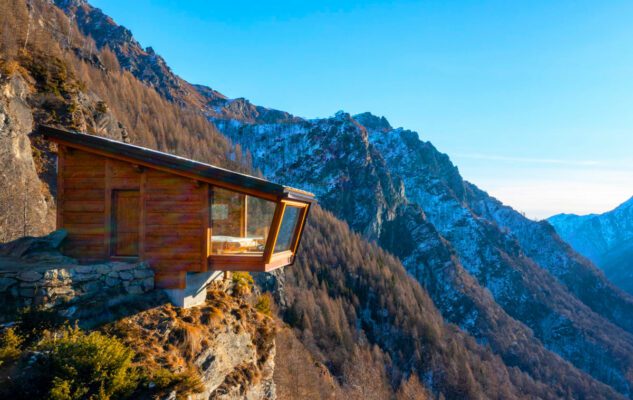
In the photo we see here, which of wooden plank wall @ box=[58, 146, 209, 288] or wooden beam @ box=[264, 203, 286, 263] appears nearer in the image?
wooden plank wall @ box=[58, 146, 209, 288]

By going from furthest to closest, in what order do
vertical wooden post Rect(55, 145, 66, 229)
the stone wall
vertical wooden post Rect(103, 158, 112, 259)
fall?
1. vertical wooden post Rect(55, 145, 66, 229)
2. vertical wooden post Rect(103, 158, 112, 259)
3. the stone wall

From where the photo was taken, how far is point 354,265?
130625 mm

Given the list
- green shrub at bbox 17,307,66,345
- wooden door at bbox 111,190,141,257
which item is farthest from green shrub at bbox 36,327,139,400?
wooden door at bbox 111,190,141,257

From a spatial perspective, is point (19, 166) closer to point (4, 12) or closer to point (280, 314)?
point (4, 12)

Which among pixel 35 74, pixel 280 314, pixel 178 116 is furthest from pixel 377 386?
pixel 178 116

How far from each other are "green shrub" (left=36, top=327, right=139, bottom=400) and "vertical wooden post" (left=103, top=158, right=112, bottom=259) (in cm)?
413

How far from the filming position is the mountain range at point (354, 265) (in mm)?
29766

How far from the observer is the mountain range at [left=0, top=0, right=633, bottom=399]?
29.8 meters

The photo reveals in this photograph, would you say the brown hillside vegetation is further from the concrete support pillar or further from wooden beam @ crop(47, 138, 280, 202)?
wooden beam @ crop(47, 138, 280, 202)

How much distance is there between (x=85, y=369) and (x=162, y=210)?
17.5ft

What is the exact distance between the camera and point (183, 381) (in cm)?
1037

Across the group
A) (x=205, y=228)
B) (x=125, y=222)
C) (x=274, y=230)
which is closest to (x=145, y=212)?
(x=125, y=222)

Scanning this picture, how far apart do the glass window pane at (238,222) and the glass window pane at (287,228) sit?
0.73 meters

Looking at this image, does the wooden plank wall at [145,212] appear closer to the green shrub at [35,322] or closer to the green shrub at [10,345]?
the green shrub at [35,322]
